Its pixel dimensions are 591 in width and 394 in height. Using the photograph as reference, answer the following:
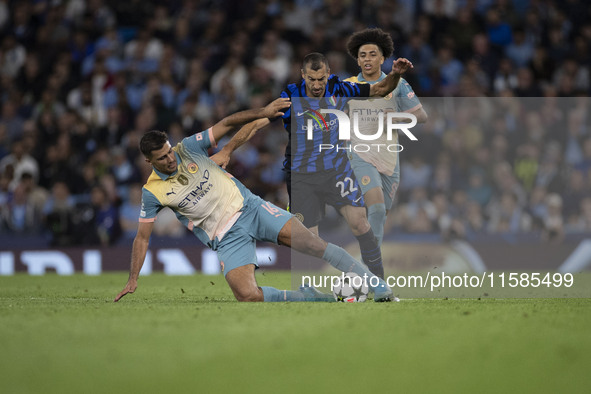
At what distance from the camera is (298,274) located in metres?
8.01

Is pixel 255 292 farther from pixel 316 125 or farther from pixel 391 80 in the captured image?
pixel 391 80

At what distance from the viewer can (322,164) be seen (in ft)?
26.1

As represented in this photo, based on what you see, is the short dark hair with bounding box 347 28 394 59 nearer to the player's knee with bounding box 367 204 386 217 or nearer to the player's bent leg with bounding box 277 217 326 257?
the player's knee with bounding box 367 204 386 217

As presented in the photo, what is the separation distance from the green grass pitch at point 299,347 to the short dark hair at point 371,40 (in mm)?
2435

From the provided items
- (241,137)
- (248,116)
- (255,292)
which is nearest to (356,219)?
(255,292)

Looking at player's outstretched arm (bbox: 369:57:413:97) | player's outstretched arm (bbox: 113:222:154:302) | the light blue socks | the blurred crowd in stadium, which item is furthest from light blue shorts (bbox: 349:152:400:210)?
the blurred crowd in stadium

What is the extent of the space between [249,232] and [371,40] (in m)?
2.08

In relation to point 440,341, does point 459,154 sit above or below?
above

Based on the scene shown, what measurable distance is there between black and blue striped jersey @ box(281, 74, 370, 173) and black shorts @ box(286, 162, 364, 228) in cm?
7

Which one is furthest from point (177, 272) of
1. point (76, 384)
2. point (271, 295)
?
point (76, 384)

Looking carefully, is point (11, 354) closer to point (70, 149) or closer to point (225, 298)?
point (225, 298)

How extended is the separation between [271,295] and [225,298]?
33.2 inches

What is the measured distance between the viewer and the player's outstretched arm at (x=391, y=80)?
7195 mm

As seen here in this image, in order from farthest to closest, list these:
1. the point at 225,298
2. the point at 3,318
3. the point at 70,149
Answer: the point at 70,149
the point at 225,298
the point at 3,318
